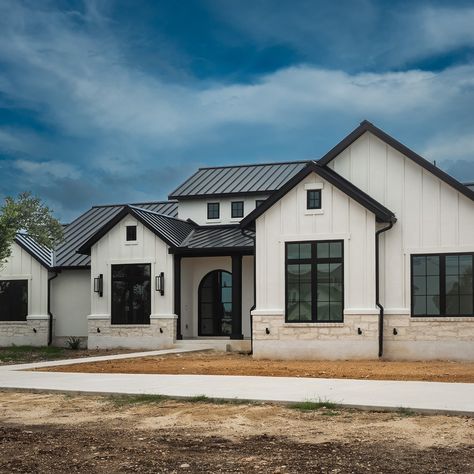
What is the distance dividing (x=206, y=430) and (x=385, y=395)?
140 inches

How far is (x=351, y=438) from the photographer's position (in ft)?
29.1

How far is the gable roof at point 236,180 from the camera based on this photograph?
32125 millimetres

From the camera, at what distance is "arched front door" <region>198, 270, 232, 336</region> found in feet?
94.4

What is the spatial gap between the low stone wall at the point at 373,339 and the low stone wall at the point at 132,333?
18.6 feet

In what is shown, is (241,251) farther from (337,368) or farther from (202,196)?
(337,368)

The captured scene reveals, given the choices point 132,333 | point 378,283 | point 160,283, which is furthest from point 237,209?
point 378,283

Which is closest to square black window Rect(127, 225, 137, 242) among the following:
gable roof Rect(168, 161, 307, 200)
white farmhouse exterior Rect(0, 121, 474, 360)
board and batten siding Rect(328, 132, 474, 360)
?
gable roof Rect(168, 161, 307, 200)

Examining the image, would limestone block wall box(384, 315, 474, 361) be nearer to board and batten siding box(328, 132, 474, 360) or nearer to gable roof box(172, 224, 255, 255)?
board and batten siding box(328, 132, 474, 360)

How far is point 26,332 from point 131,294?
5441 mm

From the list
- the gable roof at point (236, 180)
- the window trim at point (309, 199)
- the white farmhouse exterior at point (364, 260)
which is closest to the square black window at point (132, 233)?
the gable roof at point (236, 180)

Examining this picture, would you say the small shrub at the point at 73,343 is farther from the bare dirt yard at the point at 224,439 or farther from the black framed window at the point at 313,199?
the bare dirt yard at the point at 224,439

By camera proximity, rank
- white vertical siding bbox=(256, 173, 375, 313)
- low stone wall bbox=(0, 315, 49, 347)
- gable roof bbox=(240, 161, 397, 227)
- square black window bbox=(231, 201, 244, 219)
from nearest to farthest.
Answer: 1. gable roof bbox=(240, 161, 397, 227)
2. white vertical siding bbox=(256, 173, 375, 313)
3. low stone wall bbox=(0, 315, 49, 347)
4. square black window bbox=(231, 201, 244, 219)

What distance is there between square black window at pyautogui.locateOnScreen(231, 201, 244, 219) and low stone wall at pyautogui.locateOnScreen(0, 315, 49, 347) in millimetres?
8315

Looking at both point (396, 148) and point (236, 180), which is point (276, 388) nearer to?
point (396, 148)
